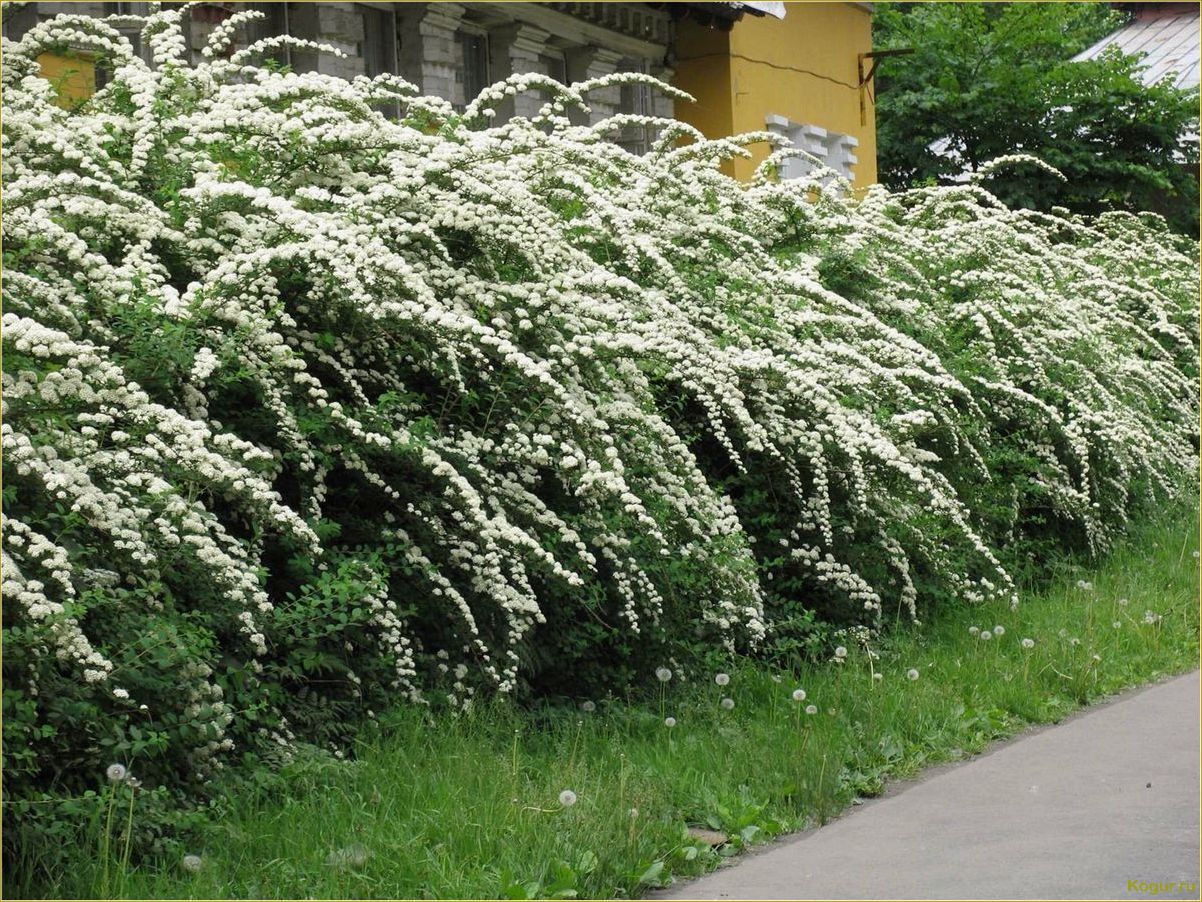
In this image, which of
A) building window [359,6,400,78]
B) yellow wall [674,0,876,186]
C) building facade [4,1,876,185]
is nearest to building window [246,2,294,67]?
building facade [4,1,876,185]

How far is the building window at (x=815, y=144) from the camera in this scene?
18.0 meters

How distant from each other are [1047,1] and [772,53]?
10.8 m

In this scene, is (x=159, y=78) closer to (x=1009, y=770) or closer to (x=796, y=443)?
(x=796, y=443)

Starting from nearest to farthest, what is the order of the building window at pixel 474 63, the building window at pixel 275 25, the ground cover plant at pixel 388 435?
the ground cover plant at pixel 388 435 → the building window at pixel 275 25 → the building window at pixel 474 63

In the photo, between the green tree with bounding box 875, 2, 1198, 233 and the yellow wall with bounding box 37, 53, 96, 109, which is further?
the green tree with bounding box 875, 2, 1198, 233

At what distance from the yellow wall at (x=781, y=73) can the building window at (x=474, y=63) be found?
7.63 feet

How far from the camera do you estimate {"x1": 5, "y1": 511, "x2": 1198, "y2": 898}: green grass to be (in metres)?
3.91

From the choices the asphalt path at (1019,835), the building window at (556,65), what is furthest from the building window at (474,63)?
the asphalt path at (1019,835)

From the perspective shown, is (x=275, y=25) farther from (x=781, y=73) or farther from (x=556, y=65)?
(x=781, y=73)

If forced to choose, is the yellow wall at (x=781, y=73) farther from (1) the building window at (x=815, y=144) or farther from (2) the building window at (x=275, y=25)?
(2) the building window at (x=275, y=25)

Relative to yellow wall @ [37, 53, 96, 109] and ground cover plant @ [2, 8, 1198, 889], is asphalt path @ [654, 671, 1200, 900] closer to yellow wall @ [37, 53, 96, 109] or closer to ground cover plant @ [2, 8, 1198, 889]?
ground cover plant @ [2, 8, 1198, 889]

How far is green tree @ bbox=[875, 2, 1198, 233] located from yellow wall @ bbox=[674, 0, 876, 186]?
543cm

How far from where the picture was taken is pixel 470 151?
5840 millimetres

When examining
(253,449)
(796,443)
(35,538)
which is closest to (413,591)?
(253,449)
